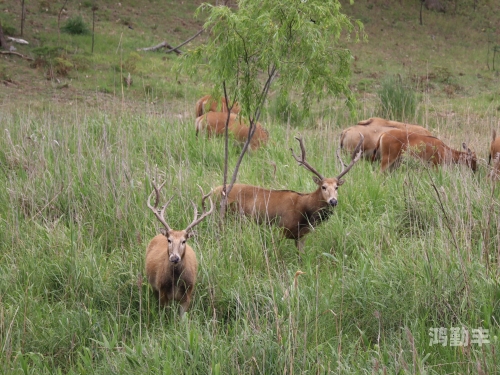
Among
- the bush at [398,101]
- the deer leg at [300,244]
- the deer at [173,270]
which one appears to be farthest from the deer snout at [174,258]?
the bush at [398,101]

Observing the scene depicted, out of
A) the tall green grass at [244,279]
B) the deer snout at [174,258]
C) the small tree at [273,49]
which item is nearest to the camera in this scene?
the tall green grass at [244,279]

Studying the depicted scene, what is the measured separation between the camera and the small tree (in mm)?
6234

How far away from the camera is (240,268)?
5.73 m

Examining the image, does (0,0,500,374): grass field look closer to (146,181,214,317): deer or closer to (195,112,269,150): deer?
A: (146,181,214,317): deer

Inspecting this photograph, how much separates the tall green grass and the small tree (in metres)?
1.18

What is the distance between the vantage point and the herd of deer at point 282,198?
5449mm

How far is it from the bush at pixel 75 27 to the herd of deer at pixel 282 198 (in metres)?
9.99

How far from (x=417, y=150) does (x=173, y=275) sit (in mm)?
4380

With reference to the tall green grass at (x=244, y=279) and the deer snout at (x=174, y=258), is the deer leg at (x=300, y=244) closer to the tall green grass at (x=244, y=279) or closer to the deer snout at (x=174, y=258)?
the tall green grass at (x=244, y=279)

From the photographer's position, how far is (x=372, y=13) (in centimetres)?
2952

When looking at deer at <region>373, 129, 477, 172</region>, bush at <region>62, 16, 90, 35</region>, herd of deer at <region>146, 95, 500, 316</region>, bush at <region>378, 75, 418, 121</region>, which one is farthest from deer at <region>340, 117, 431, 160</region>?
bush at <region>62, 16, 90, 35</region>

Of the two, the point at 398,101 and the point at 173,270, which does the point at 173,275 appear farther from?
the point at 398,101

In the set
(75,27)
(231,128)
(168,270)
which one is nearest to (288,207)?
(168,270)

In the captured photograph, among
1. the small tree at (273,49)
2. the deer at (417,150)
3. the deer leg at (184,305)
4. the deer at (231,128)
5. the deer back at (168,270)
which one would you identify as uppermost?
the small tree at (273,49)
